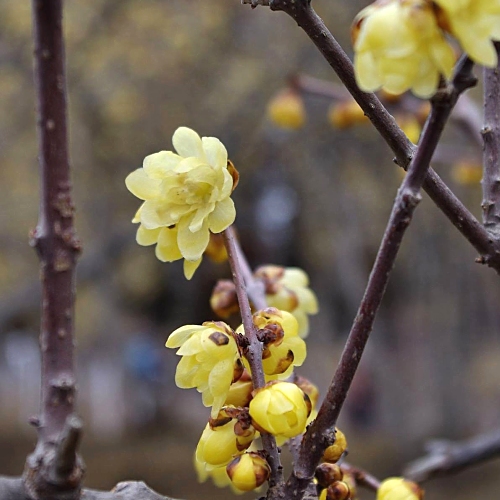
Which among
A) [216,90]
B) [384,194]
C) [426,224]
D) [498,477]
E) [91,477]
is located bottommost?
[498,477]

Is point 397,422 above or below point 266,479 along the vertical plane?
above

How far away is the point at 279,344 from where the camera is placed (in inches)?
20.6

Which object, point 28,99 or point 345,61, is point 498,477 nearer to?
point 28,99

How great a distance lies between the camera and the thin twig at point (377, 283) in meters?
0.38

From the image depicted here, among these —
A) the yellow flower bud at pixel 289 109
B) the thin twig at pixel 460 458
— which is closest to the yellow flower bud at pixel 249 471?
the thin twig at pixel 460 458

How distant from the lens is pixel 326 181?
22.5 feet

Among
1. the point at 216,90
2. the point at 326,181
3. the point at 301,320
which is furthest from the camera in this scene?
the point at 326,181

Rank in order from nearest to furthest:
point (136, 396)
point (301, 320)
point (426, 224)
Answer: point (301, 320) < point (426, 224) < point (136, 396)

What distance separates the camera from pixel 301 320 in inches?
31.7

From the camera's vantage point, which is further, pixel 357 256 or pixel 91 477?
pixel 357 256

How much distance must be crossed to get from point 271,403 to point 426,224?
617 centimetres

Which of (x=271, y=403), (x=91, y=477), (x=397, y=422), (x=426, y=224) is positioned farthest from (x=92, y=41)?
(x=397, y=422)

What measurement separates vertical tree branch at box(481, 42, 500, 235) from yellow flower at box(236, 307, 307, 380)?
8.2 inches

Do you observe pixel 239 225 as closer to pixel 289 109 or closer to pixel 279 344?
pixel 289 109
